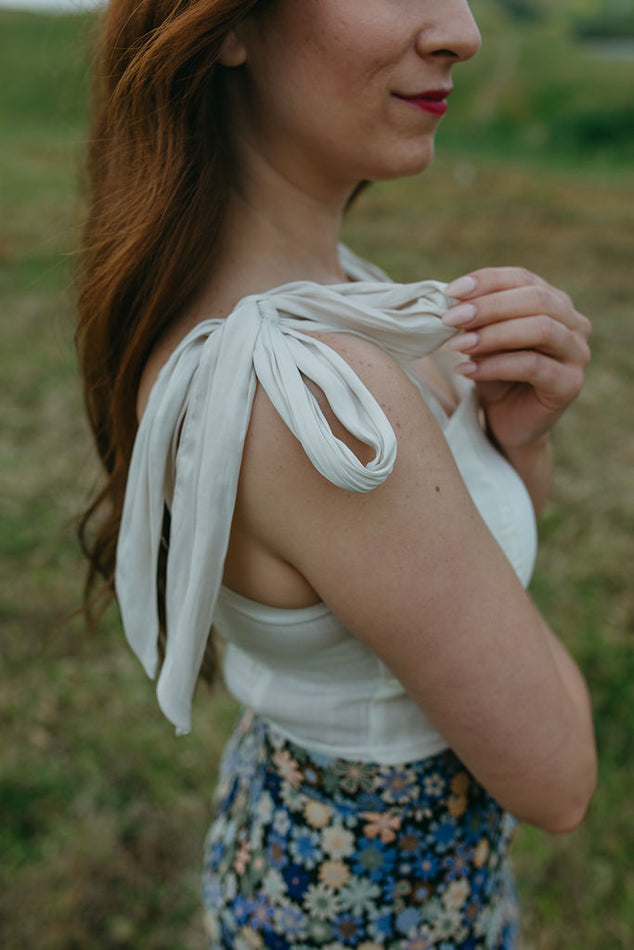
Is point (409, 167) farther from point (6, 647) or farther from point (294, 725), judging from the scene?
point (6, 647)

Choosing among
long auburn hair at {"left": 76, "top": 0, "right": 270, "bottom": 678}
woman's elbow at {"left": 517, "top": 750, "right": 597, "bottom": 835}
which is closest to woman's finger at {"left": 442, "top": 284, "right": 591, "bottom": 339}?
long auburn hair at {"left": 76, "top": 0, "right": 270, "bottom": 678}

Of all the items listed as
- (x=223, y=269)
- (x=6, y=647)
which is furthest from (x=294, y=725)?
(x=6, y=647)

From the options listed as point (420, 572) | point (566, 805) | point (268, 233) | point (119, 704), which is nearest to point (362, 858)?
point (566, 805)

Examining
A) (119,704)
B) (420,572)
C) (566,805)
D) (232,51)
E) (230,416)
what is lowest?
(119,704)

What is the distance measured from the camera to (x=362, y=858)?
137cm

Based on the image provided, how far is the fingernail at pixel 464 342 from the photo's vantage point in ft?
3.78

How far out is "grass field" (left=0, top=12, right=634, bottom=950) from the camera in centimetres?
252

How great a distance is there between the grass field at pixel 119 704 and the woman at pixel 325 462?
1.14 feet

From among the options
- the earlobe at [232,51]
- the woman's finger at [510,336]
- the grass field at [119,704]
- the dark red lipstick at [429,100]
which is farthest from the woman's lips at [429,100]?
the grass field at [119,704]

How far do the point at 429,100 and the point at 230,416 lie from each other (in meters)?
0.58

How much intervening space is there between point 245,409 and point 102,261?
0.46 meters

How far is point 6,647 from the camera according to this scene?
11.5 ft

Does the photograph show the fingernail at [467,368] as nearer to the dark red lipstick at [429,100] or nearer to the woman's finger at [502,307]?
the woman's finger at [502,307]

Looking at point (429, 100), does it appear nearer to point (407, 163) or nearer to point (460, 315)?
point (407, 163)
